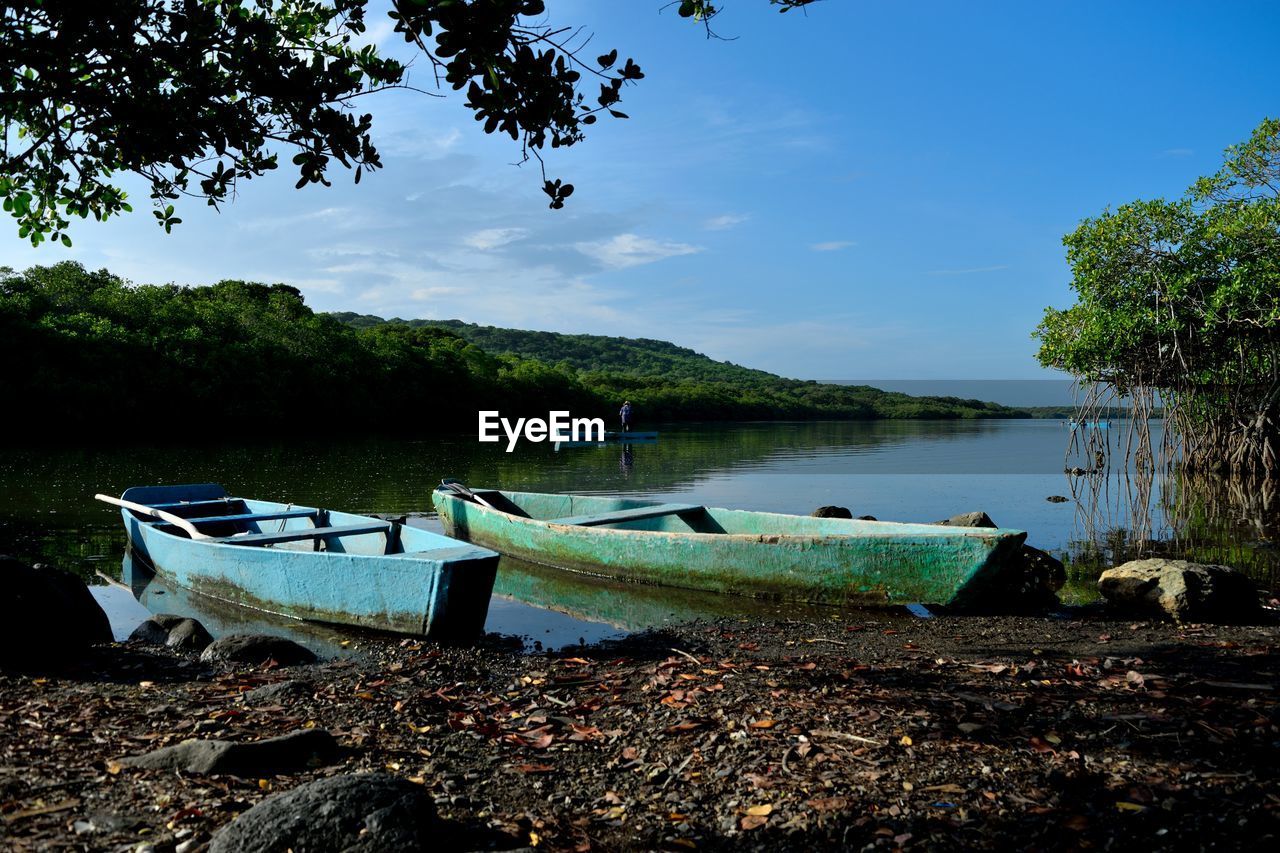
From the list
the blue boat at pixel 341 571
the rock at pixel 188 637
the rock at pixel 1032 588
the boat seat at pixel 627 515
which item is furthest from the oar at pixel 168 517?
the rock at pixel 1032 588

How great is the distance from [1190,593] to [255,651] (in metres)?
8.77

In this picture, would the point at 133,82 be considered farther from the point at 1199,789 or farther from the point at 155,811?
the point at 1199,789

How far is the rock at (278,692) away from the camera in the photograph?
5.57m

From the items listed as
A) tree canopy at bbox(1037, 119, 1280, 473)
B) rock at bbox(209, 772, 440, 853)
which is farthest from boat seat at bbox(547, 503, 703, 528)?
tree canopy at bbox(1037, 119, 1280, 473)

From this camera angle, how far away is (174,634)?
801 cm

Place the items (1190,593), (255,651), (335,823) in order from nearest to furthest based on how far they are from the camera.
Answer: (335,823) < (255,651) < (1190,593)

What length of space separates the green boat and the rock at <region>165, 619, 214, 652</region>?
15.8 ft

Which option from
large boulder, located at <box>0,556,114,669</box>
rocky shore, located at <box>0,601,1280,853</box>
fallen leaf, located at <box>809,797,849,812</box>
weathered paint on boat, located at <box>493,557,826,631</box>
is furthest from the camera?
weathered paint on boat, located at <box>493,557,826,631</box>

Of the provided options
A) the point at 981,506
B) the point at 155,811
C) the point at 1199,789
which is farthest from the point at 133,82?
the point at 981,506

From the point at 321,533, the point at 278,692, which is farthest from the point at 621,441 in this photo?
the point at 278,692

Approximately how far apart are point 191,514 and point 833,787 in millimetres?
12445

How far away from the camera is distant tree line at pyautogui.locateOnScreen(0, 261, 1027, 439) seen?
39.3 m

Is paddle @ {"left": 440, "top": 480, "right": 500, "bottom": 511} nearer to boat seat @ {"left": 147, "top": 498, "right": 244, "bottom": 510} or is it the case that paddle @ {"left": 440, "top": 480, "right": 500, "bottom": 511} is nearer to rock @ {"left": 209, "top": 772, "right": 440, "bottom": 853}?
boat seat @ {"left": 147, "top": 498, "right": 244, "bottom": 510}

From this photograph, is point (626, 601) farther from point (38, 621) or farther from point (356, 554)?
point (38, 621)
